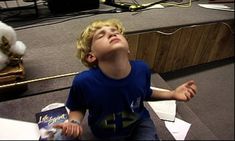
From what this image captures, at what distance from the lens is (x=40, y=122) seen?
0.71 meters

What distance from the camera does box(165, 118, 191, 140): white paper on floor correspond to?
2.64ft

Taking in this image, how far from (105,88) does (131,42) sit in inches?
24.9

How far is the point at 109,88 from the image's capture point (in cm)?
55

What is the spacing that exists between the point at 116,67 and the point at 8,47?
44 cm

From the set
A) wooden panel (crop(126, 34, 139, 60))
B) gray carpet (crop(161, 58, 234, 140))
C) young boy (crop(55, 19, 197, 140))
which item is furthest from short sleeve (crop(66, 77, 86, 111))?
wooden panel (crop(126, 34, 139, 60))

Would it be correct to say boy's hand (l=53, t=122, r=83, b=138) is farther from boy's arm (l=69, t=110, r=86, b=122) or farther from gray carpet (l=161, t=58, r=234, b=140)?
gray carpet (l=161, t=58, r=234, b=140)

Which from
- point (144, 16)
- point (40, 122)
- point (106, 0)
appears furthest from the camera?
point (106, 0)

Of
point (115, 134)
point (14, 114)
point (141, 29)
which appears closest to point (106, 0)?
point (141, 29)

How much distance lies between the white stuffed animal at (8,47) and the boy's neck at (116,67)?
1.25ft

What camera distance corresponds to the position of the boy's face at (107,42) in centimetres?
52

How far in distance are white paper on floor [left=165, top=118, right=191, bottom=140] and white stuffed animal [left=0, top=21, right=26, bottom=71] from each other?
593 mm

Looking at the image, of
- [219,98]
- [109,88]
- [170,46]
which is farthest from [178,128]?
[170,46]

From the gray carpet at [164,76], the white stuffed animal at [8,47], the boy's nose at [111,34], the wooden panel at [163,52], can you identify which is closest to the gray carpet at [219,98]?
the gray carpet at [164,76]

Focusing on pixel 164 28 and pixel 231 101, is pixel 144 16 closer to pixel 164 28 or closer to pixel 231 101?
pixel 164 28
